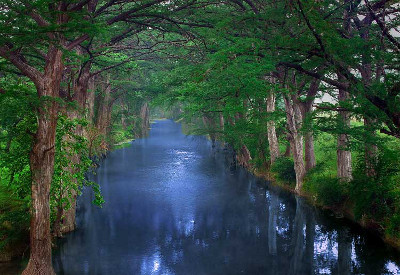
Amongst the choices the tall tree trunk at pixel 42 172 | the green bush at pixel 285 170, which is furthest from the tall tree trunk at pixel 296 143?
the tall tree trunk at pixel 42 172

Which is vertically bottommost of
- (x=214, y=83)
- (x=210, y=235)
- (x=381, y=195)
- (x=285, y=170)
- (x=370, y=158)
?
(x=210, y=235)

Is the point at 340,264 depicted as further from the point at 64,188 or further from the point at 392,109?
the point at 64,188

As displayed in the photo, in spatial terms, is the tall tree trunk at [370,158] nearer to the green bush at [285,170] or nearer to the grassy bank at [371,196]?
the grassy bank at [371,196]

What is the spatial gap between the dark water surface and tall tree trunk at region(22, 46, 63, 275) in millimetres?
2510

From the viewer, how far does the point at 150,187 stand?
997 inches

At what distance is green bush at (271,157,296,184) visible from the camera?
2334 centimetres

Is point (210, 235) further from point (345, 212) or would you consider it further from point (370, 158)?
point (370, 158)

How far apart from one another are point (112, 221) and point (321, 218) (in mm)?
10802

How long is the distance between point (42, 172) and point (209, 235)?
27.8 feet

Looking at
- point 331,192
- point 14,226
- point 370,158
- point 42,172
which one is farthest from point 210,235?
point 42,172

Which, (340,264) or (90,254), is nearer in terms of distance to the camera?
(340,264)

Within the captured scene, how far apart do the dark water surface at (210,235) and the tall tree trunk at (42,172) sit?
8.24 ft

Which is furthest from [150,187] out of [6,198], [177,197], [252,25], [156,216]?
[252,25]

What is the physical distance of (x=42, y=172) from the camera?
989cm
